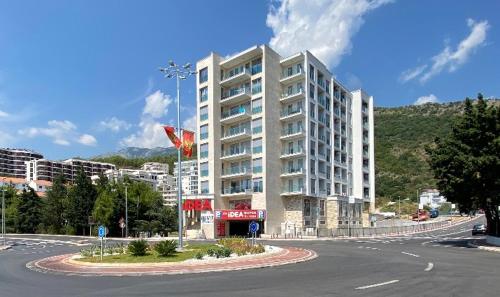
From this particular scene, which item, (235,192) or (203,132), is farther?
(203,132)

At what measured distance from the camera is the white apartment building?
73.6 metres

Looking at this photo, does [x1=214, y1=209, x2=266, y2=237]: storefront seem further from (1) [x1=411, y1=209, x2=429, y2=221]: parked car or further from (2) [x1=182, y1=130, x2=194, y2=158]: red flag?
(1) [x1=411, y1=209, x2=429, y2=221]: parked car

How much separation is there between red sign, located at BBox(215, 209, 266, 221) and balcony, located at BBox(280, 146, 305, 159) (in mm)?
9762

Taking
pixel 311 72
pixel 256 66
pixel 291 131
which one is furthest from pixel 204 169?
pixel 311 72

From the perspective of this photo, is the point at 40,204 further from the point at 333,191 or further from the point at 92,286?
the point at 92,286

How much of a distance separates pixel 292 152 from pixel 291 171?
9.56 feet

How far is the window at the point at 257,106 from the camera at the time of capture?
74.9 meters

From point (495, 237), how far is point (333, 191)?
4485 cm

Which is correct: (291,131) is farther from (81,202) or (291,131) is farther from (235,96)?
(81,202)

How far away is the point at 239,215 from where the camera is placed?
70.8 m

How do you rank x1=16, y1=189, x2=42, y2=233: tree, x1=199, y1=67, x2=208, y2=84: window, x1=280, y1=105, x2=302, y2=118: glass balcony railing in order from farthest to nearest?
x1=16, y1=189, x2=42, y2=233: tree
x1=199, y1=67, x2=208, y2=84: window
x1=280, y1=105, x2=302, y2=118: glass balcony railing

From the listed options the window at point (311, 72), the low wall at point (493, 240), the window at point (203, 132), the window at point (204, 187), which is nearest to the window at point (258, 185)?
the window at point (204, 187)

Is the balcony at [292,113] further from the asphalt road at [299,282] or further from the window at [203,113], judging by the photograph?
the asphalt road at [299,282]

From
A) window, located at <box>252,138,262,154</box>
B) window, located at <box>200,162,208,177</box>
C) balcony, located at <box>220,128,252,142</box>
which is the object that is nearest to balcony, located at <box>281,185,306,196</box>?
window, located at <box>252,138,262,154</box>
